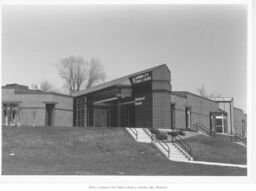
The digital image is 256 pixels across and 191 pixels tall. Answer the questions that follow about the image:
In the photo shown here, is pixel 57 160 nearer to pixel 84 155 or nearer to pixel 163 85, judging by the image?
pixel 84 155

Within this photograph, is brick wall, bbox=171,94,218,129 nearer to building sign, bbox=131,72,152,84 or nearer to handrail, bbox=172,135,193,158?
building sign, bbox=131,72,152,84

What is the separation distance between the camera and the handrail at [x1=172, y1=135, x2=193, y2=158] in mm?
Answer: 20444

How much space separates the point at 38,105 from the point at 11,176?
14.2 meters

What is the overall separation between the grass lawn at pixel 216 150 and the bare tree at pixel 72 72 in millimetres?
9048

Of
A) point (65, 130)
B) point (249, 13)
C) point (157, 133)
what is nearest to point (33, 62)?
point (65, 130)

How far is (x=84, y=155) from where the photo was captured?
18.8 meters

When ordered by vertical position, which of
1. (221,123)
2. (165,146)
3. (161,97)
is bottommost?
(165,146)

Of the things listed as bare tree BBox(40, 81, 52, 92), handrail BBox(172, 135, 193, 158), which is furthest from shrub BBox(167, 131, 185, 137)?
bare tree BBox(40, 81, 52, 92)

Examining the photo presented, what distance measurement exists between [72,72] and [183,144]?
13.0 metres

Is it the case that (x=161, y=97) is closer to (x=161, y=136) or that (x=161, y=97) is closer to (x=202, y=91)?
(x=161, y=136)

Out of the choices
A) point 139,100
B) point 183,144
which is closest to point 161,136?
point 183,144

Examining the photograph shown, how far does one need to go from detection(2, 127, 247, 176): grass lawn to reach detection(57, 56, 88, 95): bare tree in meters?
5.86

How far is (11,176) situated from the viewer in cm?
1368

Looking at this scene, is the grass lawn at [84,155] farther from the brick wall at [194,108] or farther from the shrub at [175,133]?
the brick wall at [194,108]
